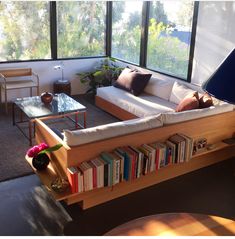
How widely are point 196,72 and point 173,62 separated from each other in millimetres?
583

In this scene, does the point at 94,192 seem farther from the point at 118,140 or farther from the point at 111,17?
the point at 111,17

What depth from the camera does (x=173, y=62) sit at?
204 inches

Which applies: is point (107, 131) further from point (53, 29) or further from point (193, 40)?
point (53, 29)

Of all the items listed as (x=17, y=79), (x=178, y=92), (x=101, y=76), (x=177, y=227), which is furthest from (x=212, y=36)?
(x=17, y=79)

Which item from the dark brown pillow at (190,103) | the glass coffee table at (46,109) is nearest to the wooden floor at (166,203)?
the dark brown pillow at (190,103)

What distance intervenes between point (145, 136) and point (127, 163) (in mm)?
365

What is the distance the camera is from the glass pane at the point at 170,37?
486 cm

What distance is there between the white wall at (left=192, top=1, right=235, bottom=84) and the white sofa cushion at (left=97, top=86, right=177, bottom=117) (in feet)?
2.08

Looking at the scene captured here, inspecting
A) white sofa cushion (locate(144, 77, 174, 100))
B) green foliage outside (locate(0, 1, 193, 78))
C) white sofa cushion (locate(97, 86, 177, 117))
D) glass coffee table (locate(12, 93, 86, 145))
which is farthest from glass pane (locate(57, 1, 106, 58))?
white sofa cushion (locate(144, 77, 174, 100))

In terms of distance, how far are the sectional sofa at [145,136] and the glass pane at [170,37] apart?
0.60 meters

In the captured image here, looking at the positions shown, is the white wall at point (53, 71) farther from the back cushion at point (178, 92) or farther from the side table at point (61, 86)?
the back cushion at point (178, 92)

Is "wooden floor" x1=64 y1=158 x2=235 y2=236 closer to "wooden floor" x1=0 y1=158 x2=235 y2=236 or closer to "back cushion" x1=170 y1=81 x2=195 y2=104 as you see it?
"wooden floor" x1=0 y1=158 x2=235 y2=236

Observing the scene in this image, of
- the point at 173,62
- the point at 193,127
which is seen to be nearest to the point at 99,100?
the point at 173,62

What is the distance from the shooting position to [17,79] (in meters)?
5.79
